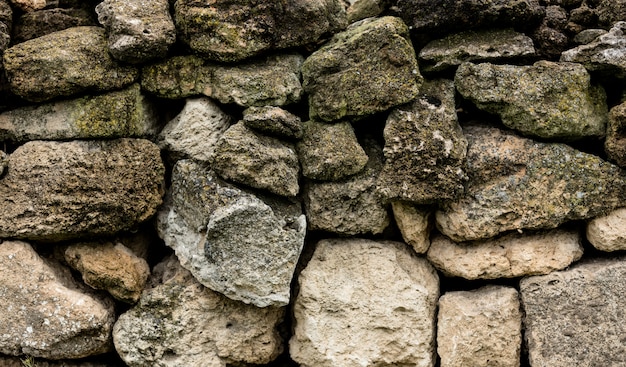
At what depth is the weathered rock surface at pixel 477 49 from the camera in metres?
3.15

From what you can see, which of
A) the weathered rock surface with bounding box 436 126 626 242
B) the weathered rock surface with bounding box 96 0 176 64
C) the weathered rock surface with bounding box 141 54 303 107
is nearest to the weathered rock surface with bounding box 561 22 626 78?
the weathered rock surface with bounding box 436 126 626 242

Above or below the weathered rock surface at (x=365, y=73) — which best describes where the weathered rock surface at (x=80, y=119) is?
below

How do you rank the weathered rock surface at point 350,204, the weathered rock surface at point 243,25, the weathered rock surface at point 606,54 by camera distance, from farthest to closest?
the weathered rock surface at point 350,204, the weathered rock surface at point 243,25, the weathered rock surface at point 606,54

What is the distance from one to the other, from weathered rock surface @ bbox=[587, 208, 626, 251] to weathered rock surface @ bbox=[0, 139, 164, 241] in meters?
2.53

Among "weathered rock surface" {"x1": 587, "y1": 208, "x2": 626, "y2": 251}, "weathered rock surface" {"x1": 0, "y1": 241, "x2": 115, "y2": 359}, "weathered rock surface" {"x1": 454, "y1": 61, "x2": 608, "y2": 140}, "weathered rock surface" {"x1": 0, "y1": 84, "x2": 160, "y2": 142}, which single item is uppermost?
"weathered rock surface" {"x1": 454, "y1": 61, "x2": 608, "y2": 140}

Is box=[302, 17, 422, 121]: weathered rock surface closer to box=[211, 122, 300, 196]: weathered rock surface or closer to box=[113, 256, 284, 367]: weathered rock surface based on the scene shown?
box=[211, 122, 300, 196]: weathered rock surface

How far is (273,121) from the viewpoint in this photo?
309 centimetres

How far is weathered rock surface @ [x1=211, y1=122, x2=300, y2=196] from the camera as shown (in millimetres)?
3072

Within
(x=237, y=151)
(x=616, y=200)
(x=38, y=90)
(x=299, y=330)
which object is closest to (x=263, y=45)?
(x=237, y=151)

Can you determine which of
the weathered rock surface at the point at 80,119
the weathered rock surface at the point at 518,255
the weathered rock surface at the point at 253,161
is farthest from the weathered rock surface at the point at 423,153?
the weathered rock surface at the point at 80,119

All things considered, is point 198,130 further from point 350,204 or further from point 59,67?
point 350,204

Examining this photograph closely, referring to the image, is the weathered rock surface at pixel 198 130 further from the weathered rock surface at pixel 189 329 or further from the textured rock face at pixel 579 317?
the textured rock face at pixel 579 317

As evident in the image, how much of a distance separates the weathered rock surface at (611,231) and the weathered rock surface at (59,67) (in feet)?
9.07

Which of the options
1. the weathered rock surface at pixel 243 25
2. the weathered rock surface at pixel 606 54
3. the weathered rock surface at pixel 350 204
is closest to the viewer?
the weathered rock surface at pixel 606 54
